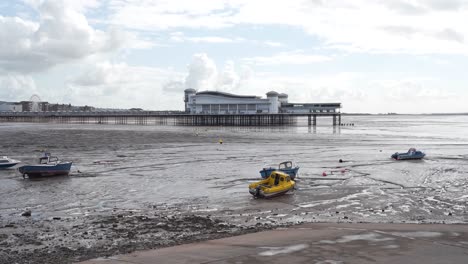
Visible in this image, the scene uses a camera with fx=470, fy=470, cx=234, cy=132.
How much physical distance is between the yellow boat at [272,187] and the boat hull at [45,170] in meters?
14.0

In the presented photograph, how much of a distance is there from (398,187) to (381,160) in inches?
596

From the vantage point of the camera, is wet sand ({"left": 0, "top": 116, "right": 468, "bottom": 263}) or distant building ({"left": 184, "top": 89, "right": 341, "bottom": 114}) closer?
wet sand ({"left": 0, "top": 116, "right": 468, "bottom": 263})

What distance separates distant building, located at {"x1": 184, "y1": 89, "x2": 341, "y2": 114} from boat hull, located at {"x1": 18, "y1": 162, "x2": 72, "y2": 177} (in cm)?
10862

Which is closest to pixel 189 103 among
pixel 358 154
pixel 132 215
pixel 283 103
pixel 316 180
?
pixel 283 103

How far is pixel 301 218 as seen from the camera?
19.0 meters

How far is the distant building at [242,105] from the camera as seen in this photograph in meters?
139

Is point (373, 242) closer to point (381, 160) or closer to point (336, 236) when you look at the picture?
point (336, 236)

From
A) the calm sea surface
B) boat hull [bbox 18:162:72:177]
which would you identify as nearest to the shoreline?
the calm sea surface

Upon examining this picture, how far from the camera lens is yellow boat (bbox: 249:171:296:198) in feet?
76.2

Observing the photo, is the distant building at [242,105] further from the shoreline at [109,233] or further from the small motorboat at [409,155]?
the shoreline at [109,233]

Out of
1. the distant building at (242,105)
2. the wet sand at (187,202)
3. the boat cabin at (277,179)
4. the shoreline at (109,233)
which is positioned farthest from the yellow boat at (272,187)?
the distant building at (242,105)

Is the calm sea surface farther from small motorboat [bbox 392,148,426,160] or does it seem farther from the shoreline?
the shoreline

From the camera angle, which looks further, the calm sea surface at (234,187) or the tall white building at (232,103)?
the tall white building at (232,103)

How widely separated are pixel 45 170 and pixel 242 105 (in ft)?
364
